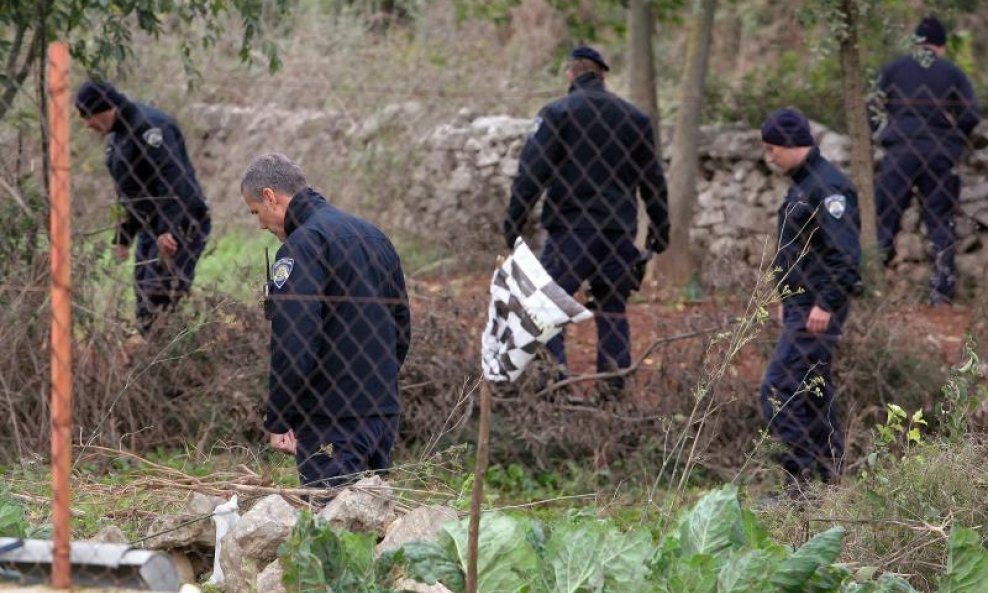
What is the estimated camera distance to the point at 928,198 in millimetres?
10336

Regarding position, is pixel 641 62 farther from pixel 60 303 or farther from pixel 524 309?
pixel 60 303

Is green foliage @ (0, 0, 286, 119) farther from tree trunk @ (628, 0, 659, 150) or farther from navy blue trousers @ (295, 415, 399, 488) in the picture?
tree trunk @ (628, 0, 659, 150)

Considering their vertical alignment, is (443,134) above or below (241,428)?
above

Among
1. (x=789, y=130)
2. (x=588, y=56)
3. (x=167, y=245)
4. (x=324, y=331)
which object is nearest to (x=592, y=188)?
(x=588, y=56)

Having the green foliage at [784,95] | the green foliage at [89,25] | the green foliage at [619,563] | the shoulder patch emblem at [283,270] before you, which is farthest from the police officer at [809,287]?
the green foliage at [784,95]

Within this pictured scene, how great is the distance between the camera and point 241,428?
23.9 ft

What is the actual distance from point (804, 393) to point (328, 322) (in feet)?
7.83

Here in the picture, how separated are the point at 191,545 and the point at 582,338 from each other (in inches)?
165

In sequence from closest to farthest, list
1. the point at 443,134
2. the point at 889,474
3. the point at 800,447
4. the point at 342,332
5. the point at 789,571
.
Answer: the point at 789,571, the point at 889,474, the point at 342,332, the point at 800,447, the point at 443,134

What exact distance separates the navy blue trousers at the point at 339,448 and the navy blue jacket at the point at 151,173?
9.58 feet

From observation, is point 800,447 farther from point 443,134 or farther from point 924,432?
point 443,134

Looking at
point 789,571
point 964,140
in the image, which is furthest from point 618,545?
point 964,140

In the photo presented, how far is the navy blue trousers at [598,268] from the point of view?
811cm

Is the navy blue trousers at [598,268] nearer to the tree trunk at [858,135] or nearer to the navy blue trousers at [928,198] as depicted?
the tree trunk at [858,135]
